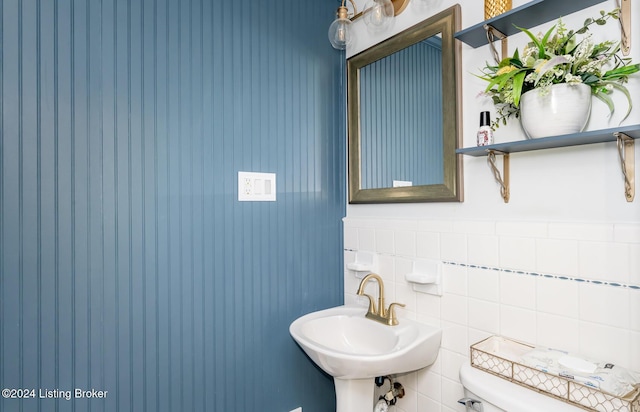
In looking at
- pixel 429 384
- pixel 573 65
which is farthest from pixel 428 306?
pixel 573 65

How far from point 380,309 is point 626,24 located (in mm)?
1308

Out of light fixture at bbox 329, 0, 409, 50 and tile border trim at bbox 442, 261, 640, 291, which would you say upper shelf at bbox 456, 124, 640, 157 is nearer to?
tile border trim at bbox 442, 261, 640, 291

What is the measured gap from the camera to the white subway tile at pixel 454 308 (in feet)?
4.71

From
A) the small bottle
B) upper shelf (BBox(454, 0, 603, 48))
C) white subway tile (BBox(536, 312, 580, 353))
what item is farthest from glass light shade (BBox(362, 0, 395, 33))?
white subway tile (BBox(536, 312, 580, 353))

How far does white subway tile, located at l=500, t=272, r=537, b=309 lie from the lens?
1.24 meters

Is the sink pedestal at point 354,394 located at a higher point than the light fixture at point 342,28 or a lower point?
lower

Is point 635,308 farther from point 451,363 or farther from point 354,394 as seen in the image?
point 354,394

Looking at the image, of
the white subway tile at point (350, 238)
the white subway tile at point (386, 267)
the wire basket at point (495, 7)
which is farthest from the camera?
the white subway tile at point (350, 238)

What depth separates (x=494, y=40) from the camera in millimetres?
1331

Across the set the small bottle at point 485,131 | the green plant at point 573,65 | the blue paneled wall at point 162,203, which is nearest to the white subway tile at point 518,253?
the small bottle at point 485,131

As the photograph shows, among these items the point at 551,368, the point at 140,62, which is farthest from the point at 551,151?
the point at 140,62

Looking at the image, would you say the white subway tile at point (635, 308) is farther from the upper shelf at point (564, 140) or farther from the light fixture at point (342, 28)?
the light fixture at point (342, 28)

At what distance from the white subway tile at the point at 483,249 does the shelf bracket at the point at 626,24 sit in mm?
675

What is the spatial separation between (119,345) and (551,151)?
5.28ft
